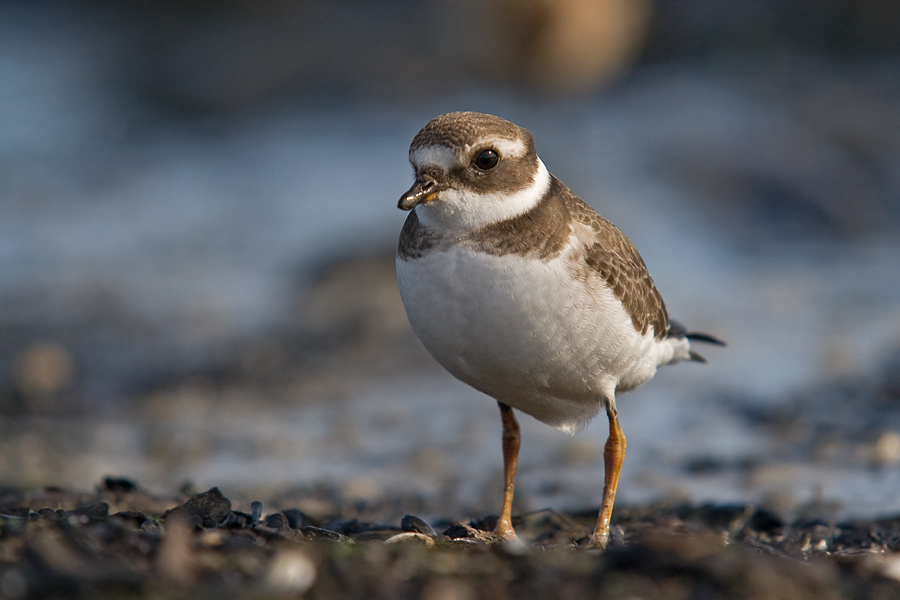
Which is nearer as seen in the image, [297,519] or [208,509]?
[208,509]

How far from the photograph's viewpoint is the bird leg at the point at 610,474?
14.4 ft

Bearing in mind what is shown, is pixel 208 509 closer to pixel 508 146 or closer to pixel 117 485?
pixel 117 485

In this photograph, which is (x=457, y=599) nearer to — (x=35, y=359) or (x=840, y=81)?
(x=35, y=359)

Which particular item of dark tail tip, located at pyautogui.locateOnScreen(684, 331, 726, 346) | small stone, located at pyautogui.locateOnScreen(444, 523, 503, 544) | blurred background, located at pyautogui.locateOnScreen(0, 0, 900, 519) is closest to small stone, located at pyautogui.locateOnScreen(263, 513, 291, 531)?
small stone, located at pyautogui.locateOnScreen(444, 523, 503, 544)

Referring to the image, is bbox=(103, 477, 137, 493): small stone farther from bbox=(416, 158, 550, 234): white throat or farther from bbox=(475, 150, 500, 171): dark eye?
bbox=(475, 150, 500, 171): dark eye

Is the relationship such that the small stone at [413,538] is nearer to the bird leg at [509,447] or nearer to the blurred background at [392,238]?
the bird leg at [509,447]

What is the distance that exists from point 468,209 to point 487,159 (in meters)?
0.22

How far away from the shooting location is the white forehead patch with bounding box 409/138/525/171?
12.6 ft

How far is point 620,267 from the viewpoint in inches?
166

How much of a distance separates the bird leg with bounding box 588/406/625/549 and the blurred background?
4.75 ft

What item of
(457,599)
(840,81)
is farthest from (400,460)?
(840,81)

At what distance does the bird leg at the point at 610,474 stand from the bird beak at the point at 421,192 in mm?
1367

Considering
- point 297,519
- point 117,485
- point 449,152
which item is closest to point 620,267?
point 449,152

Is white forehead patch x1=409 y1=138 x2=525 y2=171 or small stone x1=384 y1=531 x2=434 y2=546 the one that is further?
white forehead patch x1=409 y1=138 x2=525 y2=171
